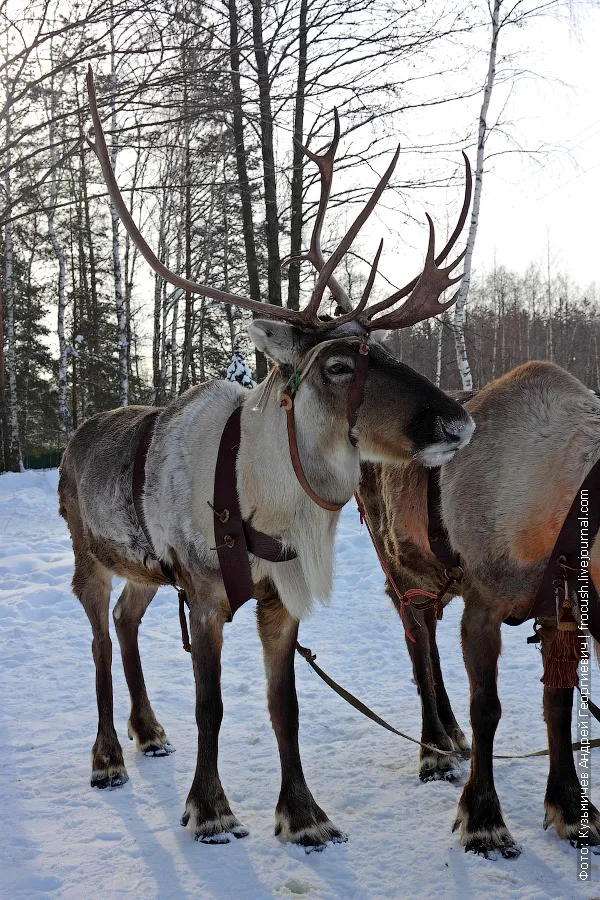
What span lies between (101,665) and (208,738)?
1061mm

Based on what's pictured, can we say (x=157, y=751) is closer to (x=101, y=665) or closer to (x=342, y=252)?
(x=101, y=665)

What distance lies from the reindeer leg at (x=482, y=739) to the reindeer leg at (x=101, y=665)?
1.70 m

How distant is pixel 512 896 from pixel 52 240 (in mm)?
18360

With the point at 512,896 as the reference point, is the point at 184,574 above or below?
above

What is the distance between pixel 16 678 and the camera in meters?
4.80

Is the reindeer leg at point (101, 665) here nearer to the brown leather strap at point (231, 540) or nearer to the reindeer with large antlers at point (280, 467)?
the reindeer with large antlers at point (280, 467)

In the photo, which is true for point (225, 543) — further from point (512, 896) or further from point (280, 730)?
point (512, 896)

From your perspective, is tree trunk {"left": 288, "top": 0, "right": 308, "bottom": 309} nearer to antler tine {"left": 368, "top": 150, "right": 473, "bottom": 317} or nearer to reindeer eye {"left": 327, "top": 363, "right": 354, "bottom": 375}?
antler tine {"left": 368, "top": 150, "right": 473, "bottom": 317}

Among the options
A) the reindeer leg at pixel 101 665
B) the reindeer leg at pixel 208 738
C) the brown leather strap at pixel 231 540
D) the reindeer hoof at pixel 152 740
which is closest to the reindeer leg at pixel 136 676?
the reindeer hoof at pixel 152 740

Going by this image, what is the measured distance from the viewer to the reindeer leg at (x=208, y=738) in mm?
2904

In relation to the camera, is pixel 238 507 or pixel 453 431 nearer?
pixel 453 431

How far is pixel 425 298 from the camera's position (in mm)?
2984

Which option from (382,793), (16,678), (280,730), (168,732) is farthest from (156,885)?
(16,678)

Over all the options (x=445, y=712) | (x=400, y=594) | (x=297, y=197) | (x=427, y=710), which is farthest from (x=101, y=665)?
(x=297, y=197)
